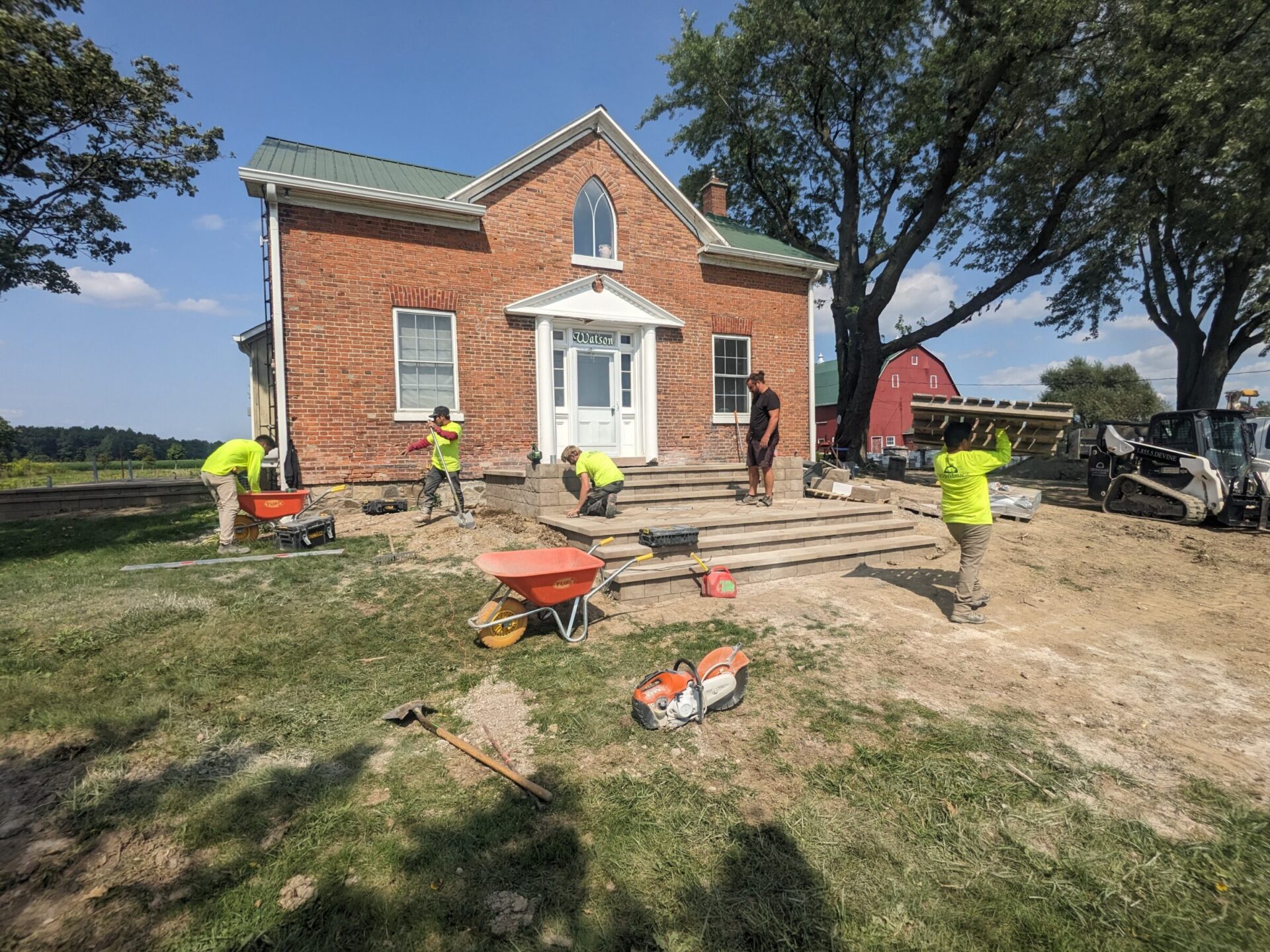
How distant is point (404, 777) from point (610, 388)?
9.78 meters

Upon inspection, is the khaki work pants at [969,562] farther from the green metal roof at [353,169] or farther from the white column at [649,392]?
the green metal roof at [353,169]

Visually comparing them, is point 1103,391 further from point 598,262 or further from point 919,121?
point 598,262

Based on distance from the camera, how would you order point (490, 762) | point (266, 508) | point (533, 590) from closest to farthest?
point (490, 762) < point (533, 590) < point (266, 508)

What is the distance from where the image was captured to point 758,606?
19.8ft

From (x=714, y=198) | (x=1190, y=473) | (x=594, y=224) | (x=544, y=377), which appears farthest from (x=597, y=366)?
(x=1190, y=473)

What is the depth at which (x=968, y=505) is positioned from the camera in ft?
18.8

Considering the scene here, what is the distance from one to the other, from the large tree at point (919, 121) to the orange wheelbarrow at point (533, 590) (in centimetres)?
1488

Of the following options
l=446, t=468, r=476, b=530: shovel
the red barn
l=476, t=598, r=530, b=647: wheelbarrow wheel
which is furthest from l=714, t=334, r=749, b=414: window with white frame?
the red barn

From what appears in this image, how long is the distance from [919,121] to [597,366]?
1233 centimetres

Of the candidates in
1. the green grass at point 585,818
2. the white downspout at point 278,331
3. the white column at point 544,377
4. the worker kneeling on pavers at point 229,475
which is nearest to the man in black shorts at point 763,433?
the white column at point 544,377

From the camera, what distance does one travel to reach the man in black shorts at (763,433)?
9344 mm

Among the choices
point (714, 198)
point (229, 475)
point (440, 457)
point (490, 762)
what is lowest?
point (490, 762)

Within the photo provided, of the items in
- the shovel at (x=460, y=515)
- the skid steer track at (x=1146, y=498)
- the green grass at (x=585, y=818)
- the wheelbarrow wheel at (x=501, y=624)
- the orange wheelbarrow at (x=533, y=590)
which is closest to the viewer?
the green grass at (x=585, y=818)

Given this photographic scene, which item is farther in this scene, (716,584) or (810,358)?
(810,358)
